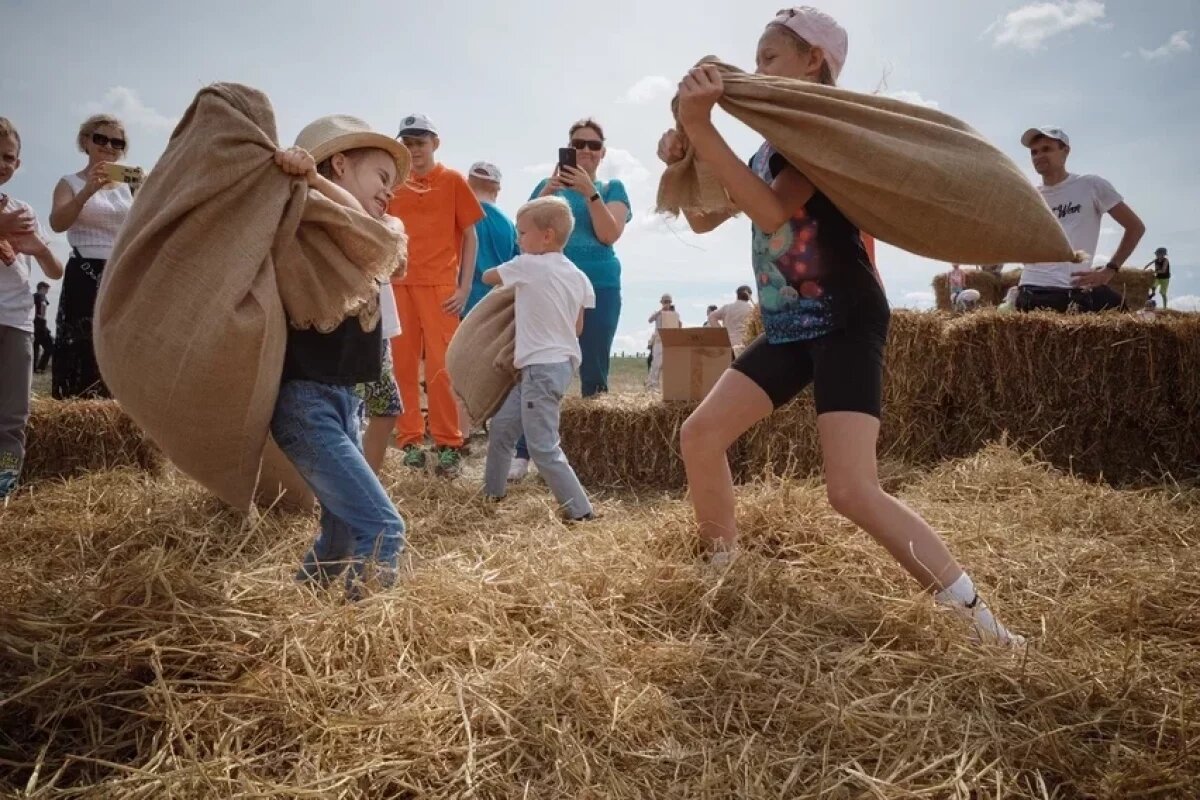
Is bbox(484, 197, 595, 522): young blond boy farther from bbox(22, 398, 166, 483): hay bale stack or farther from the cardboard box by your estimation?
bbox(22, 398, 166, 483): hay bale stack

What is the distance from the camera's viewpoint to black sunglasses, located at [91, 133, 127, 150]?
484 centimetres

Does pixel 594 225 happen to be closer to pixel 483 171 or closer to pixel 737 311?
pixel 483 171

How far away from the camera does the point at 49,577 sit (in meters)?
2.71

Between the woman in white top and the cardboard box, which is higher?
the woman in white top

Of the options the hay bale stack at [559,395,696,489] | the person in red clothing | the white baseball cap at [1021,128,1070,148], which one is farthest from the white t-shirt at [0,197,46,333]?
the white baseball cap at [1021,128,1070,148]

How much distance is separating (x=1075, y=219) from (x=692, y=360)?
3033 millimetres

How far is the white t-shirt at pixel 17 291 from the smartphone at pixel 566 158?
3.25 meters

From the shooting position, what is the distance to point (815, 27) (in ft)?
8.64

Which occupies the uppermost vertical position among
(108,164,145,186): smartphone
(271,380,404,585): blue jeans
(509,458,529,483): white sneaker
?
(108,164,145,186): smartphone

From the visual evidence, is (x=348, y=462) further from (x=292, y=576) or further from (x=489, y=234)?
(x=489, y=234)

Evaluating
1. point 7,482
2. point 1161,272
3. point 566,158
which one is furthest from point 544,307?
point 1161,272

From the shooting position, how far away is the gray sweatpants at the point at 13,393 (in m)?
4.40

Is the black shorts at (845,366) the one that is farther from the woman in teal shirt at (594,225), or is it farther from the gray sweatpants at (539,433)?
the woman in teal shirt at (594,225)

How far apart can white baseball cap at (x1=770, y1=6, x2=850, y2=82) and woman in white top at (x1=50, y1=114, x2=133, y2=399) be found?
13.9 feet
